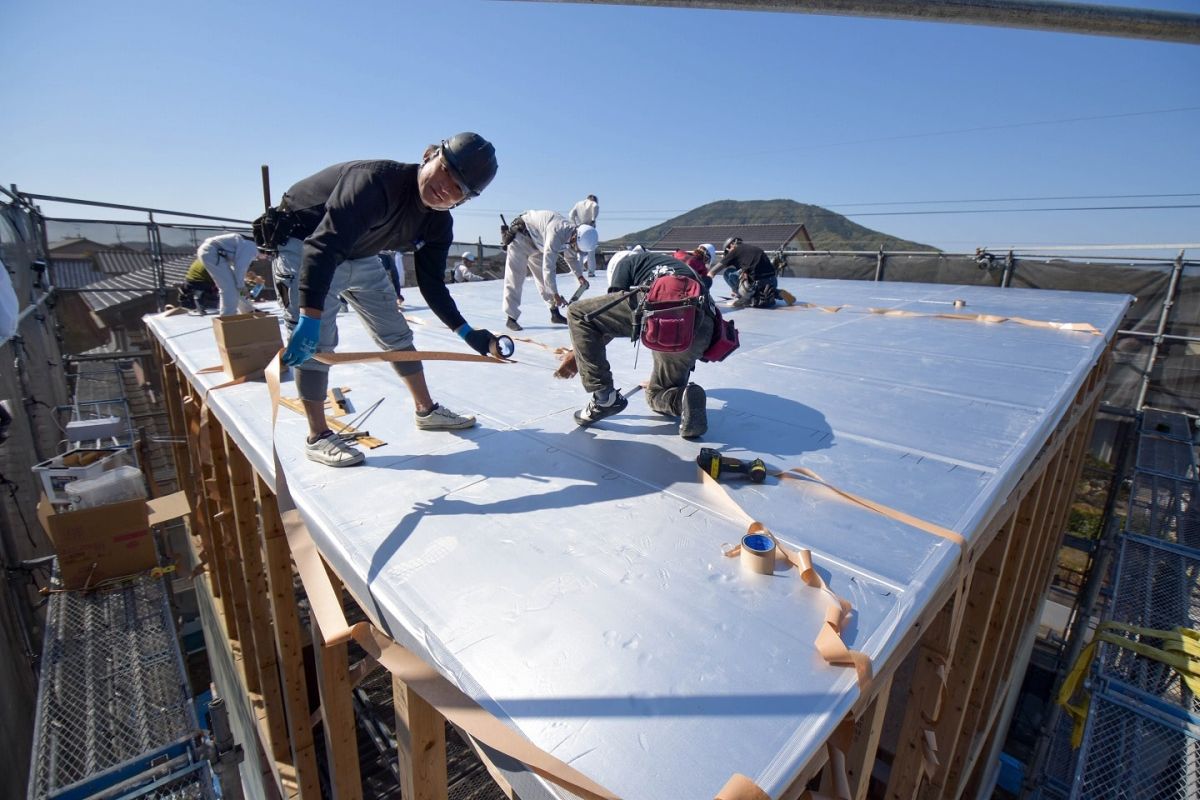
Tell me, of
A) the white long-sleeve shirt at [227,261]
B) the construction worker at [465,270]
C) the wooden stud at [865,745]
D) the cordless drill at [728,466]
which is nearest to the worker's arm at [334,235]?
the cordless drill at [728,466]

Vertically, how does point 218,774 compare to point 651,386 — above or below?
below

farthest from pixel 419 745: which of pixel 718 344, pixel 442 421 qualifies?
pixel 718 344

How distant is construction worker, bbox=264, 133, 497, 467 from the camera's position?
209 centimetres

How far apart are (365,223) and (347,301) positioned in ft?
1.83

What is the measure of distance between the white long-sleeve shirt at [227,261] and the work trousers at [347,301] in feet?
14.5

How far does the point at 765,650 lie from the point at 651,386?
6.02 feet

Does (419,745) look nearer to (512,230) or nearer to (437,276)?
(437,276)

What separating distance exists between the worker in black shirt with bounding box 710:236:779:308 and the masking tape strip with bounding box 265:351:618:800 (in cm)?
604

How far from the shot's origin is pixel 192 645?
7.89 meters

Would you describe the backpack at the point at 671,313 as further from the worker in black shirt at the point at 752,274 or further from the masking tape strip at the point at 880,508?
the worker in black shirt at the point at 752,274

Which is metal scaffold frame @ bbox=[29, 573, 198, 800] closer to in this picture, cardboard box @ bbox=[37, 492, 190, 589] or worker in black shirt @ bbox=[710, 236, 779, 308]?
cardboard box @ bbox=[37, 492, 190, 589]

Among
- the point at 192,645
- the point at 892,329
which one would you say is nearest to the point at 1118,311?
the point at 892,329

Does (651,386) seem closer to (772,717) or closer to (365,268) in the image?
(365,268)

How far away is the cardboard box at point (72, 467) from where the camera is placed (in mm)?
4562
